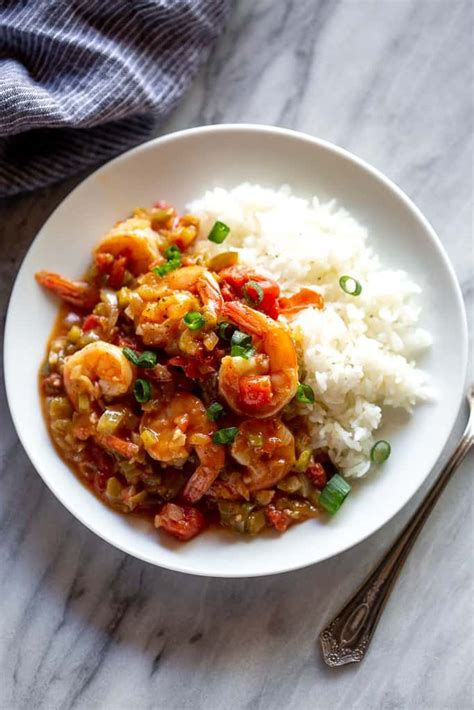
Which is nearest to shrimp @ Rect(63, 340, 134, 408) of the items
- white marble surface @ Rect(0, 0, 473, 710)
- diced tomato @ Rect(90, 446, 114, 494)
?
diced tomato @ Rect(90, 446, 114, 494)

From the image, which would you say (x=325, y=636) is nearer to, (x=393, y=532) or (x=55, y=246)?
(x=393, y=532)

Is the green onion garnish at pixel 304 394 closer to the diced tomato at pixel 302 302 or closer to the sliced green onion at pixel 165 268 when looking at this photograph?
the diced tomato at pixel 302 302

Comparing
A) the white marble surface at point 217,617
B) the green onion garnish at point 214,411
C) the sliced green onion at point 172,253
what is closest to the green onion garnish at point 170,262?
the sliced green onion at point 172,253

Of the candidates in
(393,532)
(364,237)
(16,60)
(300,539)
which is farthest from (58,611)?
(16,60)

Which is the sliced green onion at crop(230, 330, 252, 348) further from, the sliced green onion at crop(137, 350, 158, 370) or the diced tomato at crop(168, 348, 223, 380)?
the sliced green onion at crop(137, 350, 158, 370)

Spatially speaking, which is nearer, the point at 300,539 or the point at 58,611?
the point at 300,539
